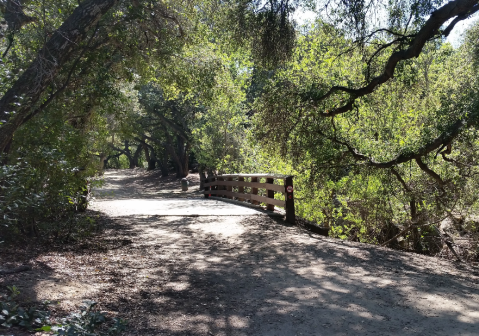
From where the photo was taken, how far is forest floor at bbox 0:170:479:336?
421 centimetres

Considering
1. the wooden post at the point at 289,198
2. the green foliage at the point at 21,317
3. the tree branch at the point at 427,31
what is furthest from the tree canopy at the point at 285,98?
the green foliage at the point at 21,317

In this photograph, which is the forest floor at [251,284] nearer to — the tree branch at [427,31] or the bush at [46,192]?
the bush at [46,192]

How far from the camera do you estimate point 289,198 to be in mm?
Result: 10047

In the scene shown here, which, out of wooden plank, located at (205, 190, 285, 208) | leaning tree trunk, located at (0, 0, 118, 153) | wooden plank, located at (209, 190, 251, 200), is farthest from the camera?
wooden plank, located at (209, 190, 251, 200)

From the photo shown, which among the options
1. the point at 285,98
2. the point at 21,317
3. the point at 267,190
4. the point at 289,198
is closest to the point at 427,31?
the point at 285,98

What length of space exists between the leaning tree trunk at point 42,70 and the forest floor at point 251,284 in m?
1.98

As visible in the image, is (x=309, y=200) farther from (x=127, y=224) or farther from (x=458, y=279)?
(x=458, y=279)

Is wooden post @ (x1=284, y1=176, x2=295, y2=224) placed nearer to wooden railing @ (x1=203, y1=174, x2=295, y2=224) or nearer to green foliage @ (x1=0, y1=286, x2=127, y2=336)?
wooden railing @ (x1=203, y1=174, x2=295, y2=224)

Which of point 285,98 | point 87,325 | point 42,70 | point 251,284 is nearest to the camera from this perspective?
point 87,325

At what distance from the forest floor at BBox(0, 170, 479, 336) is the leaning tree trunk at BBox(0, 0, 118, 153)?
1980mm

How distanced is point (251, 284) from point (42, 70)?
454 cm

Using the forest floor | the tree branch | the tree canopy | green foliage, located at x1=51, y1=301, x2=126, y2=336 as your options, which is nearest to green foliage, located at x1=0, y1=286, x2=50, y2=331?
green foliage, located at x1=51, y1=301, x2=126, y2=336

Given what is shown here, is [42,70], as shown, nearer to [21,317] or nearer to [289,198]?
[21,317]

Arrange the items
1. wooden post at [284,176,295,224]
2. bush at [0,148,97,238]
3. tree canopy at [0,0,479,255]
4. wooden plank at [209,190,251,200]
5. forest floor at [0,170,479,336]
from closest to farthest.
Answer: forest floor at [0,170,479,336] → bush at [0,148,97,238] → tree canopy at [0,0,479,255] → wooden post at [284,176,295,224] → wooden plank at [209,190,251,200]
